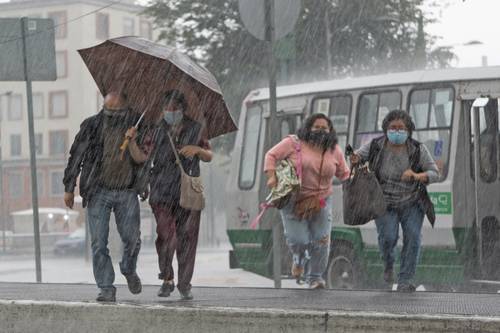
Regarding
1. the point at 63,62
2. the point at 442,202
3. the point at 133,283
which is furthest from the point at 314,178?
the point at 63,62

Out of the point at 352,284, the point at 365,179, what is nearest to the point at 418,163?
the point at 365,179

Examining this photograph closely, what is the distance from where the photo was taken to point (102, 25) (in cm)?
9081

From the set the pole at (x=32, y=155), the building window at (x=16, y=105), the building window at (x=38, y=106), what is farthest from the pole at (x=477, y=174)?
the building window at (x=16, y=105)

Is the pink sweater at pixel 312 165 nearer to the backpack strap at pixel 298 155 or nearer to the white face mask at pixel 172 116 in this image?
the backpack strap at pixel 298 155

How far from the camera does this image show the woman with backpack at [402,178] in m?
11.1

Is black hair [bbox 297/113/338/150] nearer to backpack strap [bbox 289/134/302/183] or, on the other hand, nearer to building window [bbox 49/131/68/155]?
backpack strap [bbox 289/134/302/183]

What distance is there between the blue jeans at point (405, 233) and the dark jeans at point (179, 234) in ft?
6.79

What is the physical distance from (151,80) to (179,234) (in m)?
1.23

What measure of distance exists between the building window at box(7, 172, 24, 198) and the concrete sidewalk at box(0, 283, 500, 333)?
8303 cm

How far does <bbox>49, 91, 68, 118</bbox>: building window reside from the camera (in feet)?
308

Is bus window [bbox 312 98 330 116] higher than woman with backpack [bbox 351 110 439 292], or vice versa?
bus window [bbox 312 98 330 116]

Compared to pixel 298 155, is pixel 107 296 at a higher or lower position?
lower

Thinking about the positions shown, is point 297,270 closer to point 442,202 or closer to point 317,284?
point 317,284

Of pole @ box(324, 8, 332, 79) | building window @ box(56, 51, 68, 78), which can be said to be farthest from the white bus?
building window @ box(56, 51, 68, 78)
